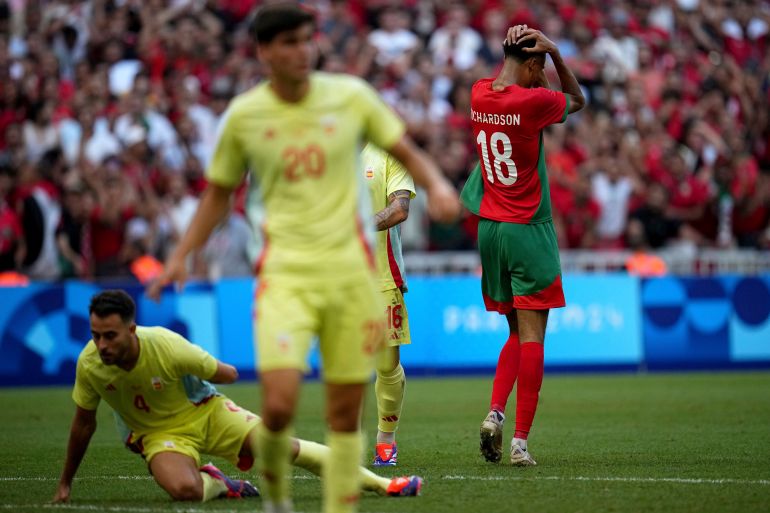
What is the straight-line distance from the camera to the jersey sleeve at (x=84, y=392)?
7.63 meters

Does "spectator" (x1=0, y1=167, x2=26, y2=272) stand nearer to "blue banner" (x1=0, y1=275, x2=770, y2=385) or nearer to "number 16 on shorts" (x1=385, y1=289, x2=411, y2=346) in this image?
"blue banner" (x1=0, y1=275, x2=770, y2=385)

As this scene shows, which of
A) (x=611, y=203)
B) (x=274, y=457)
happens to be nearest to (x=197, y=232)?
(x=274, y=457)

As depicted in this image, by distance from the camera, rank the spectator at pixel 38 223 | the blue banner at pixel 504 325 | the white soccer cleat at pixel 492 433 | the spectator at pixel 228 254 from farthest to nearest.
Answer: the spectator at pixel 228 254 → the blue banner at pixel 504 325 → the spectator at pixel 38 223 → the white soccer cleat at pixel 492 433

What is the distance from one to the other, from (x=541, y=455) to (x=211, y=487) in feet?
9.86

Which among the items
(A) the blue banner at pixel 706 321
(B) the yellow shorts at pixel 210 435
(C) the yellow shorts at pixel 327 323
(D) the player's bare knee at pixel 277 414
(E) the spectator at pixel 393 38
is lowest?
(A) the blue banner at pixel 706 321

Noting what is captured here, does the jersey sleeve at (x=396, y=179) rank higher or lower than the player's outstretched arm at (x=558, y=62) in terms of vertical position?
lower

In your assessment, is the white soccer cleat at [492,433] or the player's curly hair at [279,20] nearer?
the player's curly hair at [279,20]

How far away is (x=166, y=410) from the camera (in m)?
7.92

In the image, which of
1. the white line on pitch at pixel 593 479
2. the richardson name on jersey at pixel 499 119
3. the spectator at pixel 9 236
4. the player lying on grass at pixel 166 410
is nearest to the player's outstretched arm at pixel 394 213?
the richardson name on jersey at pixel 499 119

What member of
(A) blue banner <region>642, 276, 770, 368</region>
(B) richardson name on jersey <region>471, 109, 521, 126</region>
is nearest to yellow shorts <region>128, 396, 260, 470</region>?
(B) richardson name on jersey <region>471, 109, 521, 126</region>

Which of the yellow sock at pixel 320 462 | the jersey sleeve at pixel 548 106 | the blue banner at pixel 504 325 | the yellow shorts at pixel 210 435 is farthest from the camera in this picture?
the blue banner at pixel 504 325

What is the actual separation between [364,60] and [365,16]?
257 cm

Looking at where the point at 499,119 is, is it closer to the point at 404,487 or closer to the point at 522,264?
the point at 522,264

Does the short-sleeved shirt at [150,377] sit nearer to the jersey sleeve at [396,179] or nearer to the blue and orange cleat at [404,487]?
the blue and orange cleat at [404,487]
